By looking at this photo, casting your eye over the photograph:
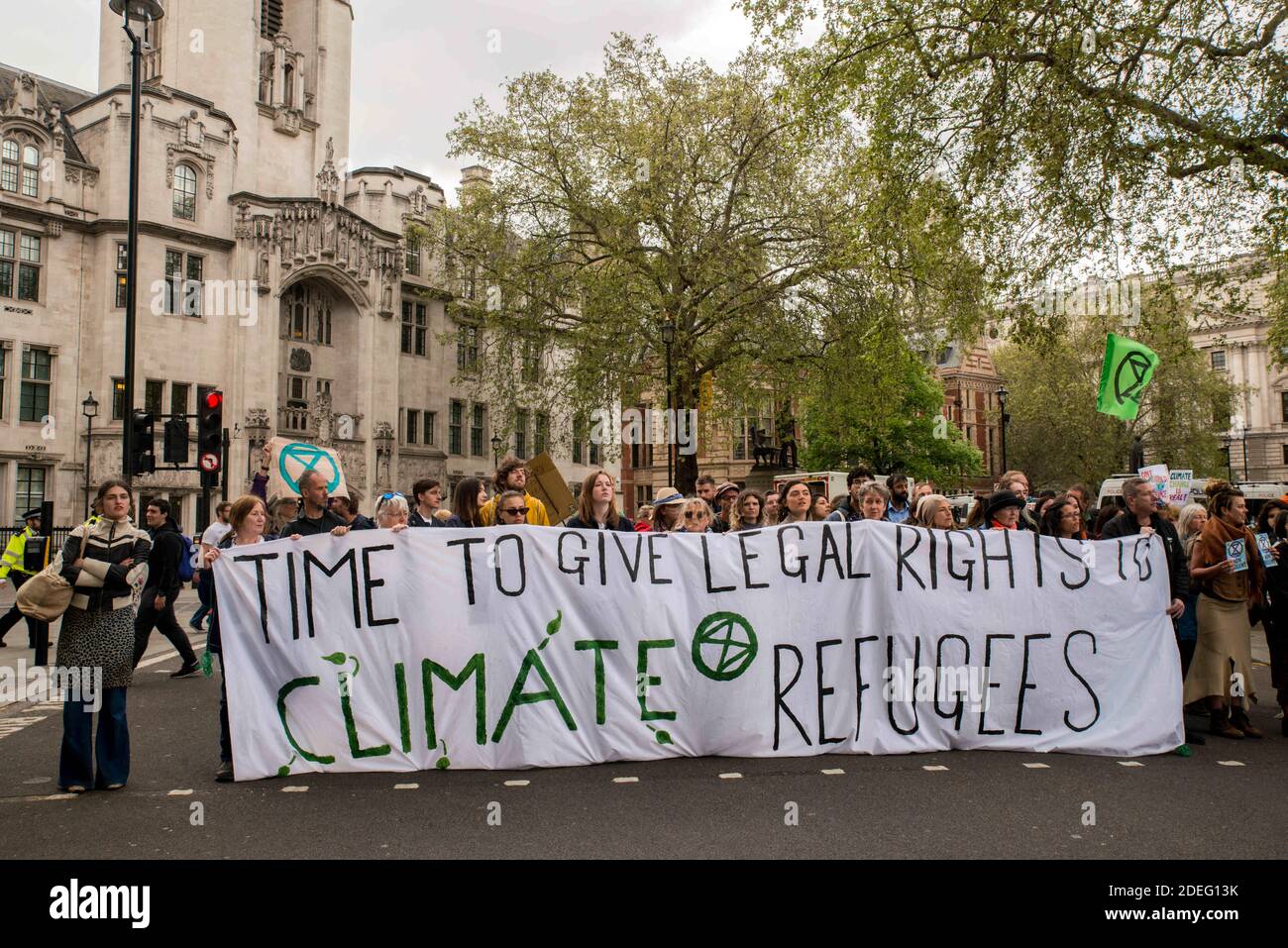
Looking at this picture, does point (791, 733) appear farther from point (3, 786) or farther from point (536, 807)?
point (3, 786)

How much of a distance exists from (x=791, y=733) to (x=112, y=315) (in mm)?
31348

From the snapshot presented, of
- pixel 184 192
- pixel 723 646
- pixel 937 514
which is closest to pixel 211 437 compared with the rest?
pixel 723 646

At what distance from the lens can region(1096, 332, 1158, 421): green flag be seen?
11.8 meters

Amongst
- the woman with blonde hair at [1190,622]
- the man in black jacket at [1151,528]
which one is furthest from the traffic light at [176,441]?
the woman with blonde hair at [1190,622]

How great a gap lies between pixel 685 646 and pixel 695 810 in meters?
1.51

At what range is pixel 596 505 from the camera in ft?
26.3

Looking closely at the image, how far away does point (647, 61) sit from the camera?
28.7m

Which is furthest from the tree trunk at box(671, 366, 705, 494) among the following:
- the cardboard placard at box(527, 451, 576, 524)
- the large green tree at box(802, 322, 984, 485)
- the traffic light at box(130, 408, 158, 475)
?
the cardboard placard at box(527, 451, 576, 524)

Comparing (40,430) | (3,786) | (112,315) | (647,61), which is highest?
(647,61)

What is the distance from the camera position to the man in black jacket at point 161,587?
8672mm

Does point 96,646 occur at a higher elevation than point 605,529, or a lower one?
lower

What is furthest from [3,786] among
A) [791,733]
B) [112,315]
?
[112,315]
